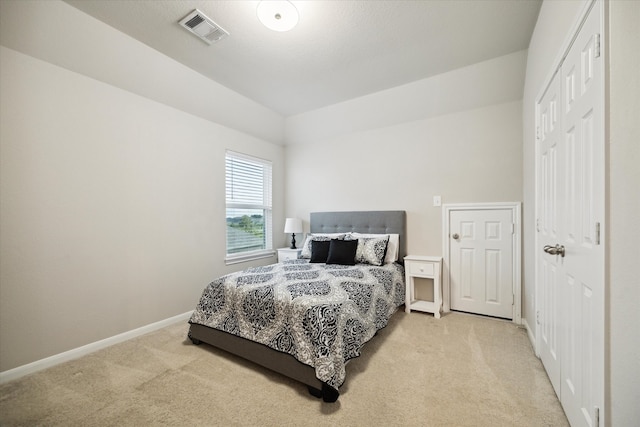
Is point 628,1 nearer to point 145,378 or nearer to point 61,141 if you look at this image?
point 145,378

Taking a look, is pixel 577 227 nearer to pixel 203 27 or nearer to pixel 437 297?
pixel 437 297

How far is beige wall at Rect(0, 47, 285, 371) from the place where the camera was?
6.47ft

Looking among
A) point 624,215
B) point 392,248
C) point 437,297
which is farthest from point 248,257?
point 624,215

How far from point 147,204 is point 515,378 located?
11.9 ft

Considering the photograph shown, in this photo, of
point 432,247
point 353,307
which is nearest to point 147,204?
point 353,307

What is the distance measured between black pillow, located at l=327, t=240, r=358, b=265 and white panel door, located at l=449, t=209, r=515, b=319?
125 centimetres

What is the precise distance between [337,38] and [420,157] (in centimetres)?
185

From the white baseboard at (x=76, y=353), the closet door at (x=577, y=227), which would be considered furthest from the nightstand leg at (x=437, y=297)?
the white baseboard at (x=76, y=353)

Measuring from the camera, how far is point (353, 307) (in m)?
2.01

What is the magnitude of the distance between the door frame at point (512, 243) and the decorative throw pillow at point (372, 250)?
2.53 ft

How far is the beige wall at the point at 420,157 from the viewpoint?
296 cm

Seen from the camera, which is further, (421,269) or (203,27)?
(421,269)

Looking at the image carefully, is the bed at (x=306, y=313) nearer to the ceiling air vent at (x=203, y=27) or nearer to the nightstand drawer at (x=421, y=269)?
the nightstand drawer at (x=421, y=269)

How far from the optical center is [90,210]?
236 cm
